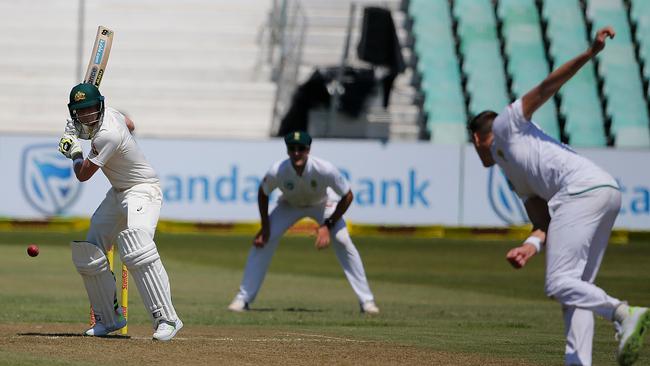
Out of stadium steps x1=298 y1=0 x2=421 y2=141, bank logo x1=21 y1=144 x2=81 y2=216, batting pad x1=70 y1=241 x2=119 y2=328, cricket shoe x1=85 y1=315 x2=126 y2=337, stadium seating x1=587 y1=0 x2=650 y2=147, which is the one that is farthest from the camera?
stadium seating x1=587 y1=0 x2=650 y2=147

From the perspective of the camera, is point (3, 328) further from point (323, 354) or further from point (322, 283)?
point (322, 283)

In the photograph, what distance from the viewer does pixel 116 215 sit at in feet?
29.8

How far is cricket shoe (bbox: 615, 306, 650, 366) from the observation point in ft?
22.8

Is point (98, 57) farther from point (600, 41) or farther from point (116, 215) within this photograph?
point (600, 41)

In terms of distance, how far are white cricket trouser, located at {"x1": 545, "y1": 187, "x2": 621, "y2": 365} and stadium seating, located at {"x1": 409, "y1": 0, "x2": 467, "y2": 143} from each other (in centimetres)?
1976

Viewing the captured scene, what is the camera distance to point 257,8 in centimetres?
3023

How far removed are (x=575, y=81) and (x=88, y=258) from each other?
70.0 feet

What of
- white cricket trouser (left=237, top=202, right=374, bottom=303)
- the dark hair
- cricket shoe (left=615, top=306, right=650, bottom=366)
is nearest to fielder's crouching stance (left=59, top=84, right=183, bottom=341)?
the dark hair

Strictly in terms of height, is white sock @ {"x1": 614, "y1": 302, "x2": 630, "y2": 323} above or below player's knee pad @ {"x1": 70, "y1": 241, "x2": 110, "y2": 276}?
above

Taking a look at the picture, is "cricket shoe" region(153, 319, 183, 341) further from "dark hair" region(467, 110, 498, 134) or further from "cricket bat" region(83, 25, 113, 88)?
"dark hair" region(467, 110, 498, 134)

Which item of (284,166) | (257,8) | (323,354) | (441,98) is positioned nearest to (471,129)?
(323,354)

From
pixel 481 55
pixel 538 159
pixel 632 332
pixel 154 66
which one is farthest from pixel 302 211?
pixel 481 55

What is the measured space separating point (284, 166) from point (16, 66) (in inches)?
676

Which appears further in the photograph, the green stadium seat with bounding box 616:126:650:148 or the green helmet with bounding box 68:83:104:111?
the green stadium seat with bounding box 616:126:650:148
